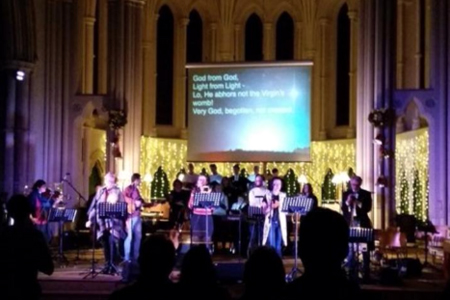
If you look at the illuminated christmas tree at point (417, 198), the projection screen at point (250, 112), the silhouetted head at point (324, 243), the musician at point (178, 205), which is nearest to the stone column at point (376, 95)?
the projection screen at point (250, 112)

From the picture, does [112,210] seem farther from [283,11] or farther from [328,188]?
[283,11]

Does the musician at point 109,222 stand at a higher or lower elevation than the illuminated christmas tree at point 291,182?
lower

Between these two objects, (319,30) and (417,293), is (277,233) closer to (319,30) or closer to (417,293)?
(417,293)

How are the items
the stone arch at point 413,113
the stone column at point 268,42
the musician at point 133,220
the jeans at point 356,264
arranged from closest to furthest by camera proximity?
the jeans at point 356,264 < the musician at point 133,220 < the stone arch at point 413,113 < the stone column at point 268,42

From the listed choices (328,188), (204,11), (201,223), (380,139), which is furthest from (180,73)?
(201,223)

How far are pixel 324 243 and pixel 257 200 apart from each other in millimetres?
12624

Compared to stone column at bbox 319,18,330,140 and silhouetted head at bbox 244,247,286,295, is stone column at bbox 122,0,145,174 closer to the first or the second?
stone column at bbox 319,18,330,140

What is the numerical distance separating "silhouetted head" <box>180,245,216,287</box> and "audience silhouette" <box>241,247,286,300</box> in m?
0.37

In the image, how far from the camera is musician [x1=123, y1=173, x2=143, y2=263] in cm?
1477

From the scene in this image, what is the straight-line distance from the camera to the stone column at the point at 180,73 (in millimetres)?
30188

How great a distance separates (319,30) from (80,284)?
18.6 meters

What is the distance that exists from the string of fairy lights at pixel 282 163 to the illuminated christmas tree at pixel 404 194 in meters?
2.88

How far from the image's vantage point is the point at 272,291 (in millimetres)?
4285

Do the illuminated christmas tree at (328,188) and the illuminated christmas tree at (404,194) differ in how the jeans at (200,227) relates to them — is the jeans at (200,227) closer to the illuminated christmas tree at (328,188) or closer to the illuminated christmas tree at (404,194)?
the illuminated christmas tree at (404,194)
